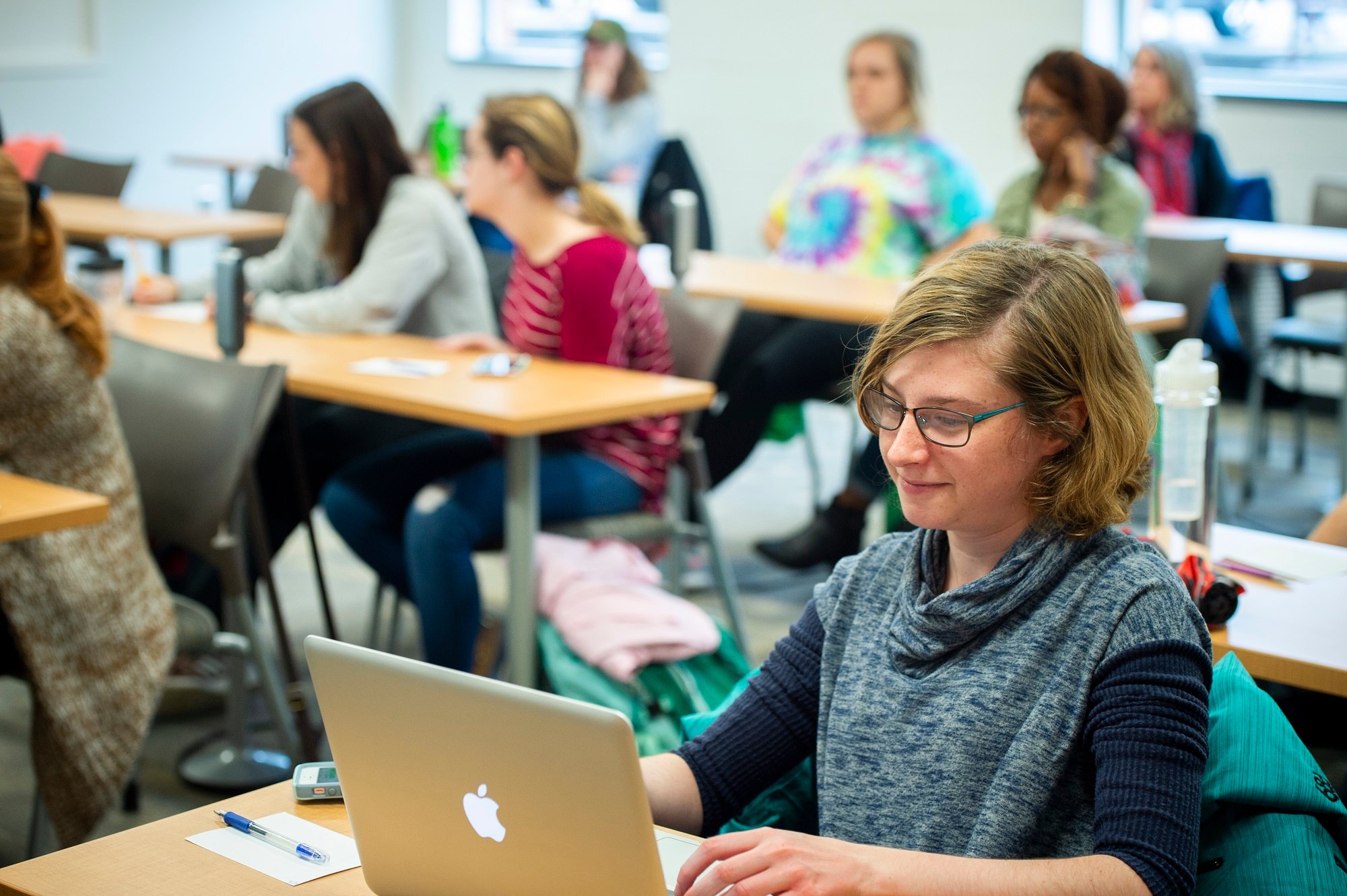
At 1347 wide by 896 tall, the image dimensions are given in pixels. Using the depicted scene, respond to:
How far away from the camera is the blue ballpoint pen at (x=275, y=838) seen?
1.17 meters

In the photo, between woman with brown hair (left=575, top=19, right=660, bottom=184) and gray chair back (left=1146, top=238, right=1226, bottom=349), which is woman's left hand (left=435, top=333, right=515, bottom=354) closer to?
gray chair back (left=1146, top=238, right=1226, bottom=349)

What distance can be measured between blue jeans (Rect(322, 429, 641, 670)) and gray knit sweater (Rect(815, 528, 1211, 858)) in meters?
1.54

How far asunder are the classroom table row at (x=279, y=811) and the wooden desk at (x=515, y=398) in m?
1.20

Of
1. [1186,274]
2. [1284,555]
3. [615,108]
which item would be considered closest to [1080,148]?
[1186,274]

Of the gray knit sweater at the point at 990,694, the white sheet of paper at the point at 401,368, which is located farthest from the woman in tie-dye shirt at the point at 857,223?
the gray knit sweater at the point at 990,694

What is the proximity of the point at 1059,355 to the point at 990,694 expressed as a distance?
266mm

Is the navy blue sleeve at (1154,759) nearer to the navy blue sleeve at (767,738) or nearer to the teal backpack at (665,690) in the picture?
the navy blue sleeve at (767,738)

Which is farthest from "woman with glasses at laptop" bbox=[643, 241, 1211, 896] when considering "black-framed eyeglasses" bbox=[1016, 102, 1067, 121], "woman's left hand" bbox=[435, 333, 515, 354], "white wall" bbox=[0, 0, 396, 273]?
"white wall" bbox=[0, 0, 396, 273]

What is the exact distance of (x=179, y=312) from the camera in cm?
361

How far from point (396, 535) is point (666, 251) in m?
2.04

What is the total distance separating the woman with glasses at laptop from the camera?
3.42 feet

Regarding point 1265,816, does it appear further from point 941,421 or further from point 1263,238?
point 1263,238

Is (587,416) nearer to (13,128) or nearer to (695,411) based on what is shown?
(695,411)

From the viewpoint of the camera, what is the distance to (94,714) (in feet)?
7.35
